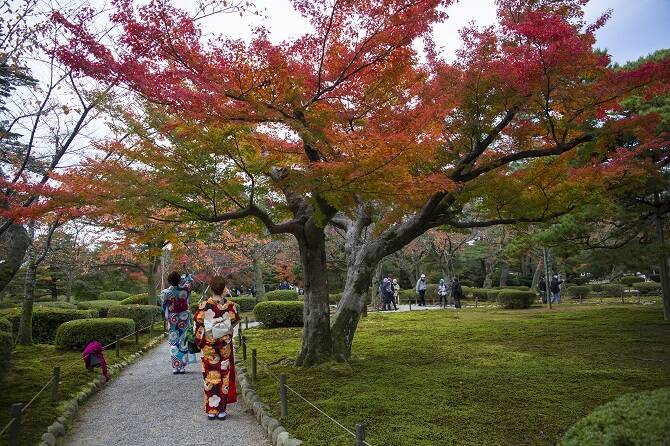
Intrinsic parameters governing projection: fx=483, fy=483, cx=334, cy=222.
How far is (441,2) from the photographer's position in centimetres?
605

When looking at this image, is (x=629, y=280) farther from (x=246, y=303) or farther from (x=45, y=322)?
(x=45, y=322)

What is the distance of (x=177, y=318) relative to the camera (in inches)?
335

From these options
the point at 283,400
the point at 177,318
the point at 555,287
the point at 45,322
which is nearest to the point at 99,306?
the point at 45,322

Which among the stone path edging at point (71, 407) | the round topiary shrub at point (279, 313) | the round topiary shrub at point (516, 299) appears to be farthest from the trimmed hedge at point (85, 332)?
the round topiary shrub at point (516, 299)

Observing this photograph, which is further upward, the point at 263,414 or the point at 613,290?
the point at 613,290

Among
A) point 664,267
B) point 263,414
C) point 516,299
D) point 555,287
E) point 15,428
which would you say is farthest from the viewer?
point 555,287

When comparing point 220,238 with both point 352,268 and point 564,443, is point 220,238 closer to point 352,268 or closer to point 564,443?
point 352,268

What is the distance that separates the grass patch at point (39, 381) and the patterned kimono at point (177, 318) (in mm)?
1310

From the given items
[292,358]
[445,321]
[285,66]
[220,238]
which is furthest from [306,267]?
[220,238]

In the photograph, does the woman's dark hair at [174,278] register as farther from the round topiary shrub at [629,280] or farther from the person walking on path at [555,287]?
the round topiary shrub at [629,280]

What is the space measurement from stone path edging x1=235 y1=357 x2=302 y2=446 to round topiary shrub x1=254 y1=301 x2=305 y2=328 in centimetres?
794

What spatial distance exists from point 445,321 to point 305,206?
934cm

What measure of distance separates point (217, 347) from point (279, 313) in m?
10.1

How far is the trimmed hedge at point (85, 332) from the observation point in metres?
11.0
